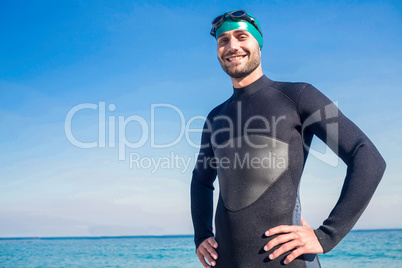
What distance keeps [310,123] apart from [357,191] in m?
0.45

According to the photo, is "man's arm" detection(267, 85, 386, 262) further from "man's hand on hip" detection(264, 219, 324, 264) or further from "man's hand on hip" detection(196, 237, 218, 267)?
"man's hand on hip" detection(196, 237, 218, 267)

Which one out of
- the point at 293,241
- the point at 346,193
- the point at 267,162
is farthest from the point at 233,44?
the point at 293,241

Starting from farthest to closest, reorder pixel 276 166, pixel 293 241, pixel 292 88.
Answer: pixel 292 88, pixel 276 166, pixel 293 241

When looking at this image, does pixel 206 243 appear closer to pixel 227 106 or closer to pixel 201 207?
pixel 201 207

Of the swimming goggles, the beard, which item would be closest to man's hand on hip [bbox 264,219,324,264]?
the beard

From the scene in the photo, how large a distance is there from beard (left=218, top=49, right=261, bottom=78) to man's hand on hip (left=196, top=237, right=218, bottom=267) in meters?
1.01

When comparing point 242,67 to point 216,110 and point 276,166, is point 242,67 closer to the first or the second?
point 216,110

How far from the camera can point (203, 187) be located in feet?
9.21

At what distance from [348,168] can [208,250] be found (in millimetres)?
922

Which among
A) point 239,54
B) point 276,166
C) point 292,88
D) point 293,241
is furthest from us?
point 239,54

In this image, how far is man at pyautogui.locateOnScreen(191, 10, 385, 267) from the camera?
2.00m

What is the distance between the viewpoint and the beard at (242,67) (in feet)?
8.24

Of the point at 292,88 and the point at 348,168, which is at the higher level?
the point at 292,88

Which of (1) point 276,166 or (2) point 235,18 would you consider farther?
(2) point 235,18
